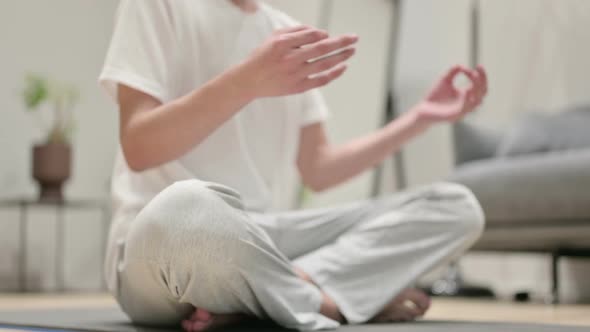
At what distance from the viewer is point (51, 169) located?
3.73 m

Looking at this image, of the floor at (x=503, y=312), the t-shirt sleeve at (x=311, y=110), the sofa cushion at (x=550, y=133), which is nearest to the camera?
the t-shirt sleeve at (x=311, y=110)

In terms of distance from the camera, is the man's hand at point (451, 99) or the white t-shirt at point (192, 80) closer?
the white t-shirt at point (192, 80)

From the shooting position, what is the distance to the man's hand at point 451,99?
58.2 inches

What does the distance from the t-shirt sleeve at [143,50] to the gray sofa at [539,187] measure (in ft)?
5.34

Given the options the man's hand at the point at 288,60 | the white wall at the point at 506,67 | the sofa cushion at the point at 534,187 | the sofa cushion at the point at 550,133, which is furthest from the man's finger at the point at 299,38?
the white wall at the point at 506,67

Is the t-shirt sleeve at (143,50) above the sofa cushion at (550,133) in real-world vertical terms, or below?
above

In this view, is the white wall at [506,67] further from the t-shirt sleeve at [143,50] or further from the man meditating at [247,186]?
the t-shirt sleeve at [143,50]

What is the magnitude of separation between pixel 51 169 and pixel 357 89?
1.36 meters

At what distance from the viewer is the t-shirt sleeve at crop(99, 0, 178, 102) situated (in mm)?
1230

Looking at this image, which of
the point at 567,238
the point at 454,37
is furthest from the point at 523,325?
the point at 454,37

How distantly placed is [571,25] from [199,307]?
270 centimetres

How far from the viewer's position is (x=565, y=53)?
3.50 m

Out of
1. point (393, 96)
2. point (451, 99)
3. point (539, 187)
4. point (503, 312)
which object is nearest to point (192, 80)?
point (451, 99)

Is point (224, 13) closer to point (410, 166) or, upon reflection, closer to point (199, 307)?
point (199, 307)
